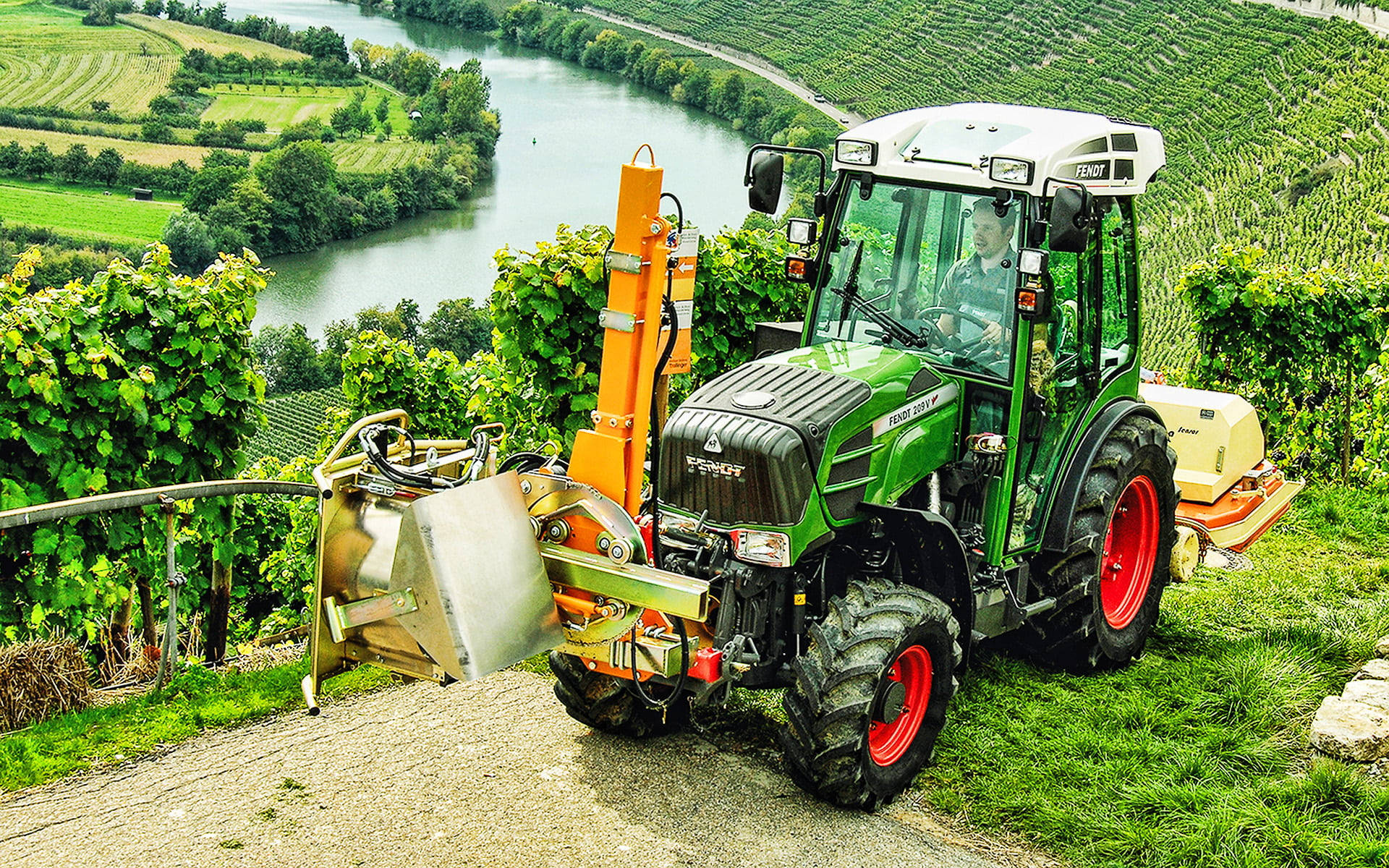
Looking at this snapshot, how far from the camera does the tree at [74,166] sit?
71.2 meters

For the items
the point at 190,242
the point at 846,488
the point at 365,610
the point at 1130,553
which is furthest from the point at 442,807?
the point at 190,242

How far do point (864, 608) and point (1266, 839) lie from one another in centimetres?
185

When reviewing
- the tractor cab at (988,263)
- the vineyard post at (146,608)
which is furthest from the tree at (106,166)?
the tractor cab at (988,263)

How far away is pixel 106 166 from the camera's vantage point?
237ft

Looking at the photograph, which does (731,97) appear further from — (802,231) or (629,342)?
(629,342)

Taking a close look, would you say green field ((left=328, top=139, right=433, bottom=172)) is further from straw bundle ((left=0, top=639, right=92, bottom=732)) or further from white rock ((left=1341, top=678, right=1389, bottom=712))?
white rock ((left=1341, top=678, right=1389, bottom=712))

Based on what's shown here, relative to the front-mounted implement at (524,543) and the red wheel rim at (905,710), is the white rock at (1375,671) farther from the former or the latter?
the front-mounted implement at (524,543)

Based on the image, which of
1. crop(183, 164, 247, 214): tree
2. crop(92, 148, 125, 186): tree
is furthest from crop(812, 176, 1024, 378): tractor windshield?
crop(92, 148, 125, 186): tree

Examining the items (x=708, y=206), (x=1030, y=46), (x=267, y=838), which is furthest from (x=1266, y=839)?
(x=1030, y=46)

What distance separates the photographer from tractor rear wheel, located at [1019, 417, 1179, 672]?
6707mm

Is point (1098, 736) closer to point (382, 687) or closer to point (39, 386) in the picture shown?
point (382, 687)

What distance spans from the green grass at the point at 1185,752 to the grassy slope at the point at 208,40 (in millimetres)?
98806

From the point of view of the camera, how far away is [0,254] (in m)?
54.7

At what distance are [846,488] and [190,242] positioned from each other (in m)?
60.7
